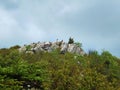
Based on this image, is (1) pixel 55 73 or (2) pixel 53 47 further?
(2) pixel 53 47

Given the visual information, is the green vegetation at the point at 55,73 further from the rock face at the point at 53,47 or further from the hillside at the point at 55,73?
the rock face at the point at 53,47

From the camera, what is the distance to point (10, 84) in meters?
49.6

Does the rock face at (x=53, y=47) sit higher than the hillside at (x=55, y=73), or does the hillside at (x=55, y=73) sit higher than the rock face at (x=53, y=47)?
the rock face at (x=53, y=47)

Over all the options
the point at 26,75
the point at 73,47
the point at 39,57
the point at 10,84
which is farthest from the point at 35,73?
the point at 73,47

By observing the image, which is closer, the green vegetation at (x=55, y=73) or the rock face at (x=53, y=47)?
the green vegetation at (x=55, y=73)

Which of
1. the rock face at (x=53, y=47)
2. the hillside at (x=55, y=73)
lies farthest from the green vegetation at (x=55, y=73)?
the rock face at (x=53, y=47)

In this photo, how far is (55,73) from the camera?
144 feet

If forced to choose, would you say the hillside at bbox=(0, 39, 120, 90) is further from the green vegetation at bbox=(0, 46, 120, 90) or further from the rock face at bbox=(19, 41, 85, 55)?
the rock face at bbox=(19, 41, 85, 55)

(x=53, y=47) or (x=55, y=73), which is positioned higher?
(x=53, y=47)

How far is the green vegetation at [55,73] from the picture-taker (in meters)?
41.5

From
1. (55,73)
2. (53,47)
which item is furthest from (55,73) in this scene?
(53,47)

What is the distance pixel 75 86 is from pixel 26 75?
13430 mm

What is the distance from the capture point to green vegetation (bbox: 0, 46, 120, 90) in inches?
1633

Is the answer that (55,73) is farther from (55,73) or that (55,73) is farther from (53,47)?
(53,47)
